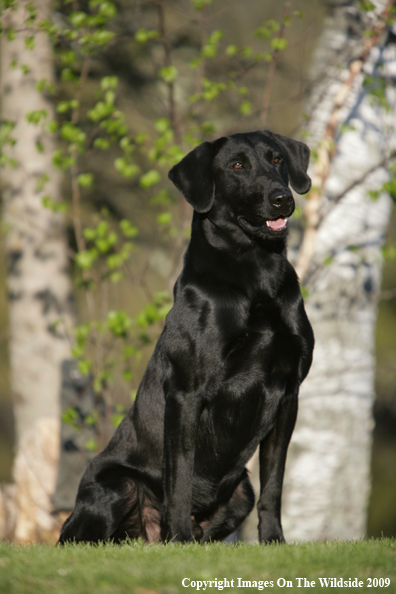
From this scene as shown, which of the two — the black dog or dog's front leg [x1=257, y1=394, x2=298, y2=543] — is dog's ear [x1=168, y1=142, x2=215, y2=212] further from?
dog's front leg [x1=257, y1=394, x2=298, y2=543]

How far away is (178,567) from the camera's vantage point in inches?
75.8

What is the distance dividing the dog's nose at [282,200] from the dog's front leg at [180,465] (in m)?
0.97

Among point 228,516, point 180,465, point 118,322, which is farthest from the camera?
point 118,322

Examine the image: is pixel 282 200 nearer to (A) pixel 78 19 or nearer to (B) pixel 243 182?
(B) pixel 243 182

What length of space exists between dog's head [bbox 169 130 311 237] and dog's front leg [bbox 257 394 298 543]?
86 cm

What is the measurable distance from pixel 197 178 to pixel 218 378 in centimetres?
100

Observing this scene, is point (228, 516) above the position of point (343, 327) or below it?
above

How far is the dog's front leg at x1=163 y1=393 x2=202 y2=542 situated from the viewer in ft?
8.26

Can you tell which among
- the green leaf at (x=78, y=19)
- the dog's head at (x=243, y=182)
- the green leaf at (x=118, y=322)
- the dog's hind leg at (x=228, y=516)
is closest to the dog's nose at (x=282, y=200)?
the dog's head at (x=243, y=182)

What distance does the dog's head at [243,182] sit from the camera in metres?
2.73

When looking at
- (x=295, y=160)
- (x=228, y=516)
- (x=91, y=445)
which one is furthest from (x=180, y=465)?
(x=91, y=445)

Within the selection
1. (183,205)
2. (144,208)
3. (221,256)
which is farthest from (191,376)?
(144,208)

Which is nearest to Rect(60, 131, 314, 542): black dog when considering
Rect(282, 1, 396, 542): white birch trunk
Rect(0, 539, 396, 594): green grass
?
Rect(0, 539, 396, 594): green grass

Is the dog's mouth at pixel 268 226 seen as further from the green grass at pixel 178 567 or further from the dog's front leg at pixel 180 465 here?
the green grass at pixel 178 567
